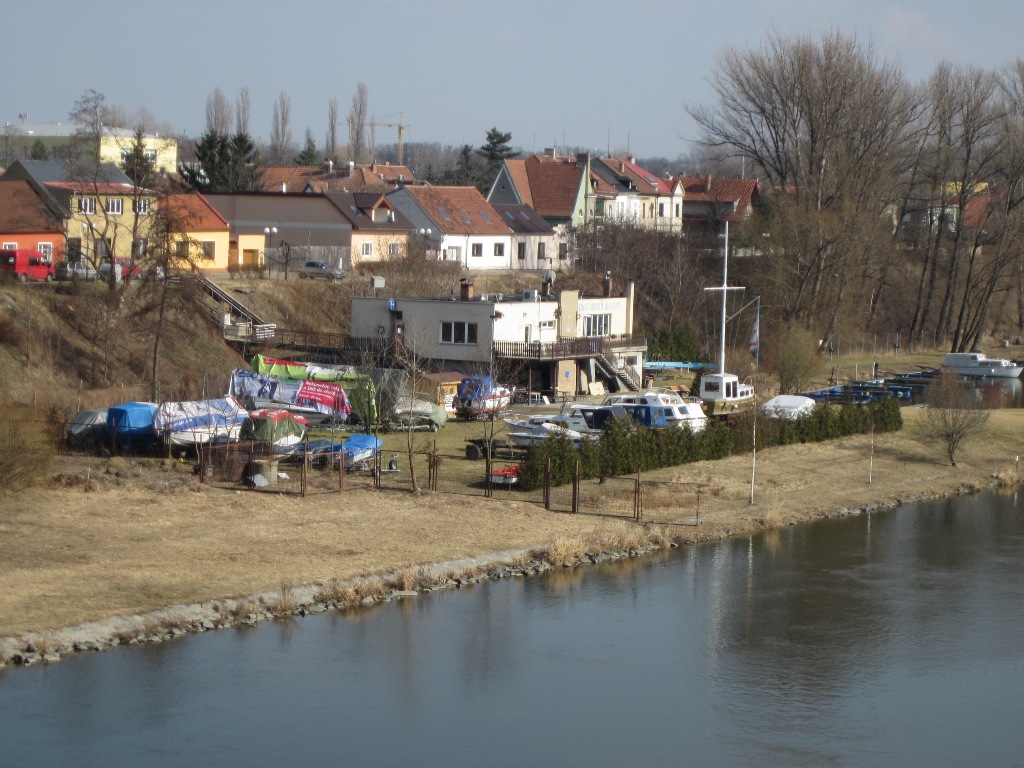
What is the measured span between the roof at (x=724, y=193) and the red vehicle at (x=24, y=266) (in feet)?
128

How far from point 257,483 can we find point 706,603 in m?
9.79

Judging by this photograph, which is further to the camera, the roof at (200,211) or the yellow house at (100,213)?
the roof at (200,211)

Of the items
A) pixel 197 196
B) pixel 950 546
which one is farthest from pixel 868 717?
pixel 197 196

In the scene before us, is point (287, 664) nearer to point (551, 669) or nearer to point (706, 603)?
point (551, 669)

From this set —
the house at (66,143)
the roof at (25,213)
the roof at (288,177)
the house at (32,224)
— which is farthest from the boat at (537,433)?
the roof at (288,177)

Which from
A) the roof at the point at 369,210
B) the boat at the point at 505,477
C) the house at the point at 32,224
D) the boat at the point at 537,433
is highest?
the roof at the point at 369,210

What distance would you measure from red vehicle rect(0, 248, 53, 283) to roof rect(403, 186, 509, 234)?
20460mm

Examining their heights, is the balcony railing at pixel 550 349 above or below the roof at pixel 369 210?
below

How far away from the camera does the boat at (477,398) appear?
120 feet

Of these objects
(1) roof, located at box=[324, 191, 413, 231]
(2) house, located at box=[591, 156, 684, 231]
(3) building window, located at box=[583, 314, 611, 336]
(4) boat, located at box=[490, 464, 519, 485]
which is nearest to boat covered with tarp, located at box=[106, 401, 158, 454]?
(4) boat, located at box=[490, 464, 519, 485]

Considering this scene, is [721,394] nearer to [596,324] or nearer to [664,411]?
[664,411]

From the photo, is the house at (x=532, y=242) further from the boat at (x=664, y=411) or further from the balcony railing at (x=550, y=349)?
the boat at (x=664, y=411)

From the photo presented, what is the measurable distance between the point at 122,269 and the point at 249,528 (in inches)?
932

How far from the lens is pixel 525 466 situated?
2880 cm
